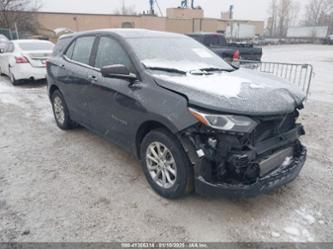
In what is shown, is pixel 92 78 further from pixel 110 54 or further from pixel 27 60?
pixel 27 60

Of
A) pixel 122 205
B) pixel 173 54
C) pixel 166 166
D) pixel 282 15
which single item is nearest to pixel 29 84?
pixel 173 54

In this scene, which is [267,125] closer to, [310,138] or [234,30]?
[310,138]

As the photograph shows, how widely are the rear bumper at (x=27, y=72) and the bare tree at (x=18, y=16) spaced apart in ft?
65.7

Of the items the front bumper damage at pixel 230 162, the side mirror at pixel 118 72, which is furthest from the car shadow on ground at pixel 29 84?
the front bumper damage at pixel 230 162

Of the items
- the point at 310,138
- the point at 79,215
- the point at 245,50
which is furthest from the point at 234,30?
the point at 79,215

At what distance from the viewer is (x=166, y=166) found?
2.81 m

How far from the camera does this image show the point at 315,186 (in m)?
3.16

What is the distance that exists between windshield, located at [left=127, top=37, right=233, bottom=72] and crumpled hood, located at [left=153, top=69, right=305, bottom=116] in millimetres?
282

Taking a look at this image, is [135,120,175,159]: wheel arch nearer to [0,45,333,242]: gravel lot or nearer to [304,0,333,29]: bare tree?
[0,45,333,242]: gravel lot

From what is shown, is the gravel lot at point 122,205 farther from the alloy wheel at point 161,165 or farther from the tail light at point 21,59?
the tail light at point 21,59

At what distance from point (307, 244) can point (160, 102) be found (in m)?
1.83

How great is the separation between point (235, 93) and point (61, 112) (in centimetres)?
348

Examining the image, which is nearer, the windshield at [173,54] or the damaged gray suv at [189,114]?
the damaged gray suv at [189,114]

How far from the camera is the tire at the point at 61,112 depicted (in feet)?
15.3
